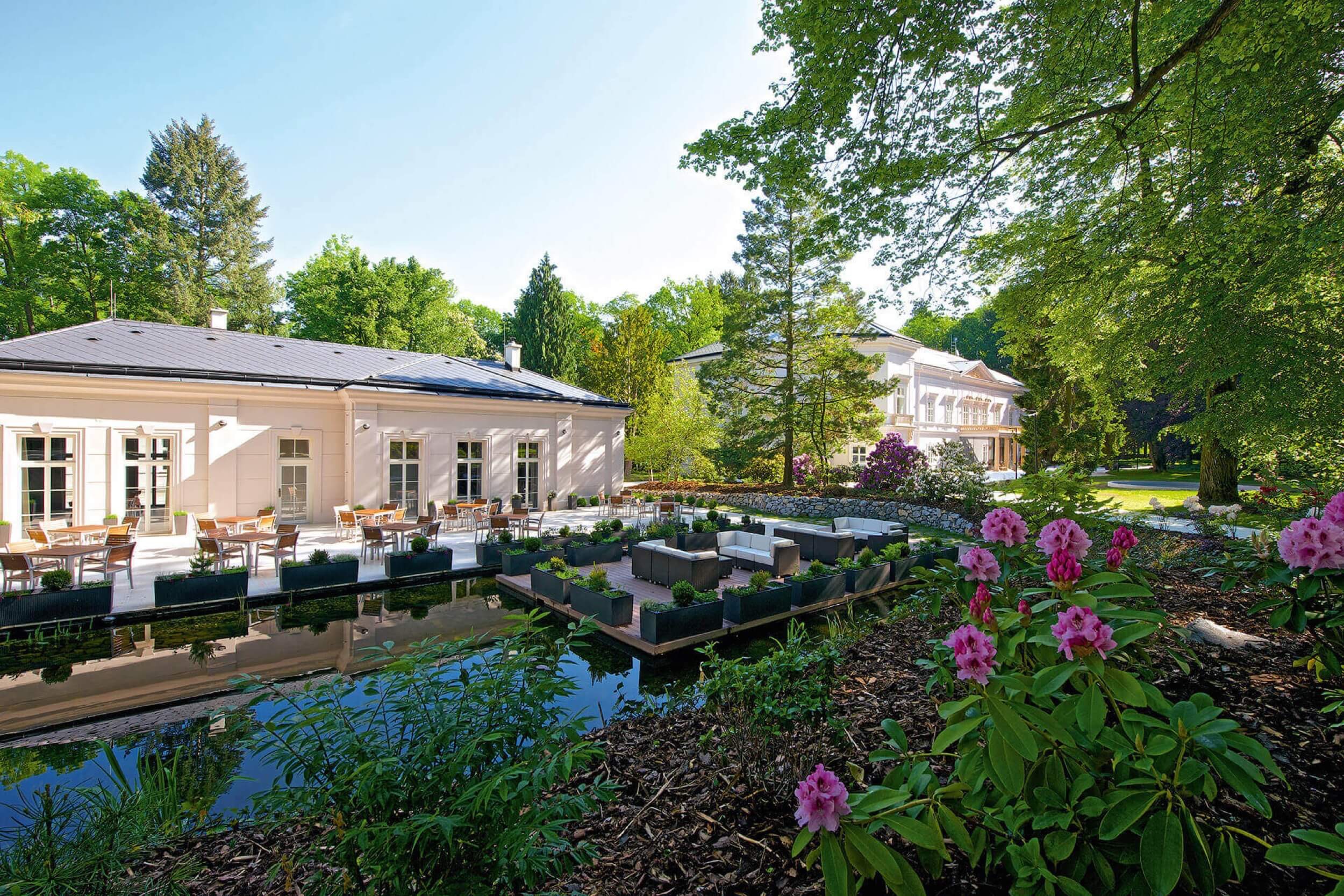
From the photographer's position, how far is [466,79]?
10094 mm

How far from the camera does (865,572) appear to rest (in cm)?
1005

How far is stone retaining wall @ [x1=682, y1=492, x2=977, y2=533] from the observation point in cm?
1667

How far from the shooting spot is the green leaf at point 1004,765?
1554mm

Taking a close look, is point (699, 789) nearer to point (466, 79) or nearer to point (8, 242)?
point (466, 79)

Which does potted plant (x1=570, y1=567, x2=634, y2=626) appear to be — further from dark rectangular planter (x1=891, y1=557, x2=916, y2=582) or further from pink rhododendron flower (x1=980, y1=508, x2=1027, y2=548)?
pink rhododendron flower (x1=980, y1=508, x2=1027, y2=548)

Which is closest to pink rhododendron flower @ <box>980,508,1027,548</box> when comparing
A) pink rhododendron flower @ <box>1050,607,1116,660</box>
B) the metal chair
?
pink rhododendron flower @ <box>1050,607,1116,660</box>

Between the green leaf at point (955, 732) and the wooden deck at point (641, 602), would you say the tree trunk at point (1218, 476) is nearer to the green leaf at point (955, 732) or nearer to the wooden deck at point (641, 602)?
the wooden deck at point (641, 602)

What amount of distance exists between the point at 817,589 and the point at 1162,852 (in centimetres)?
796

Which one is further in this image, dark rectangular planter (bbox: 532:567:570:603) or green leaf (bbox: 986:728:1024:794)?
dark rectangular planter (bbox: 532:567:570:603)

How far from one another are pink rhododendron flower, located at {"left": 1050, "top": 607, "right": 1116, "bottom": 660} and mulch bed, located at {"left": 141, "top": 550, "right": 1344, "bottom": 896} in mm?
701

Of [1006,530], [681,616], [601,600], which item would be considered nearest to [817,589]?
[681,616]

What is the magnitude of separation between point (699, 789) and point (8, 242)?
41.3 meters

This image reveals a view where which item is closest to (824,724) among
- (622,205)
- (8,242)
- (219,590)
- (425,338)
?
(219,590)

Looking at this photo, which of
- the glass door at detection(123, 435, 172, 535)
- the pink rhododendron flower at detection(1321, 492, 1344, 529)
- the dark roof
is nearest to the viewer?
the pink rhododendron flower at detection(1321, 492, 1344, 529)
